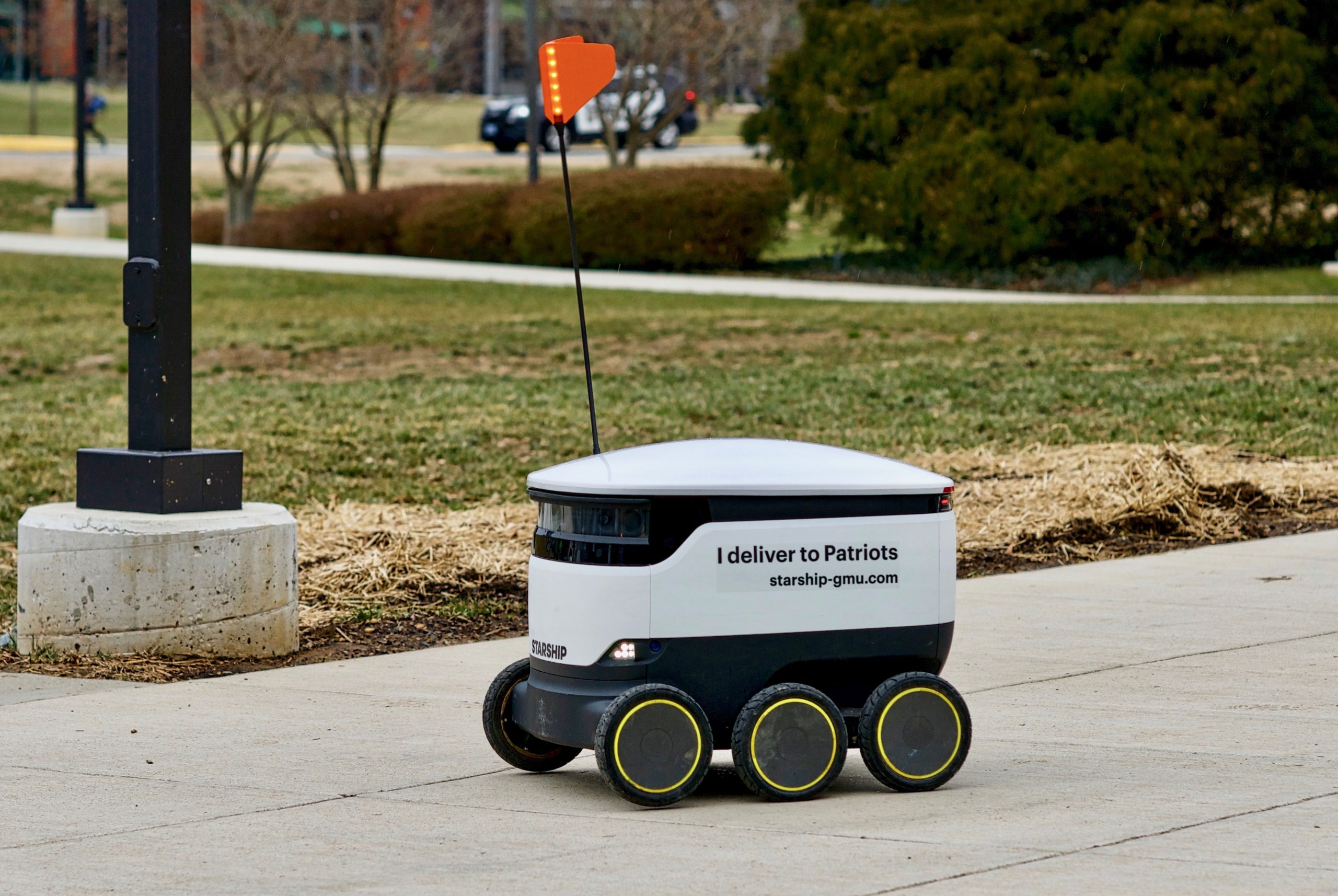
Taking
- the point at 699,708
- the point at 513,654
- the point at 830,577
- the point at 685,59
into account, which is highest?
the point at 685,59

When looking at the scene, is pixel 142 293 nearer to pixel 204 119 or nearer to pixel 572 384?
pixel 572 384

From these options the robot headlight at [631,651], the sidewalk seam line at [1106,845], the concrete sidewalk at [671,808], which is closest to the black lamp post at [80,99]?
the concrete sidewalk at [671,808]

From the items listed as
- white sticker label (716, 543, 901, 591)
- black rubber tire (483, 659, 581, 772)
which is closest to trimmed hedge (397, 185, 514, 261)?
black rubber tire (483, 659, 581, 772)

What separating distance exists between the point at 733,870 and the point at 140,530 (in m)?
3.19

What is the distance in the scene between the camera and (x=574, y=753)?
17.1 feet

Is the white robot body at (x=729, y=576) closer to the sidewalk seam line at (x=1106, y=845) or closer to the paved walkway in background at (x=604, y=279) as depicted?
the sidewalk seam line at (x=1106, y=845)

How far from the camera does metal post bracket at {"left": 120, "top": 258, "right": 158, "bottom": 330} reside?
22.0ft

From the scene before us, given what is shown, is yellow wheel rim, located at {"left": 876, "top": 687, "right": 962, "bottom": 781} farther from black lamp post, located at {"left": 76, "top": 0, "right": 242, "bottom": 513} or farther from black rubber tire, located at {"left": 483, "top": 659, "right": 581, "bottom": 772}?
black lamp post, located at {"left": 76, "top": 0, "right": 242, "bottom": 513}

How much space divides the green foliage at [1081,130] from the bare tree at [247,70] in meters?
10.3

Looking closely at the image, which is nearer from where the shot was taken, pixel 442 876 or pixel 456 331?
pixel 442 876

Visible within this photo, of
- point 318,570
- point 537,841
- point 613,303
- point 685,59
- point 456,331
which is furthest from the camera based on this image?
point 685,59

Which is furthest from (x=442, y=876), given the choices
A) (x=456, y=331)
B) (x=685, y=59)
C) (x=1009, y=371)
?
(x=685, y=59)

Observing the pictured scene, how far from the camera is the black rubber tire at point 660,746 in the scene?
450 centimetres

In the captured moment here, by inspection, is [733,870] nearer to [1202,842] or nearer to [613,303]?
[1202,842]
